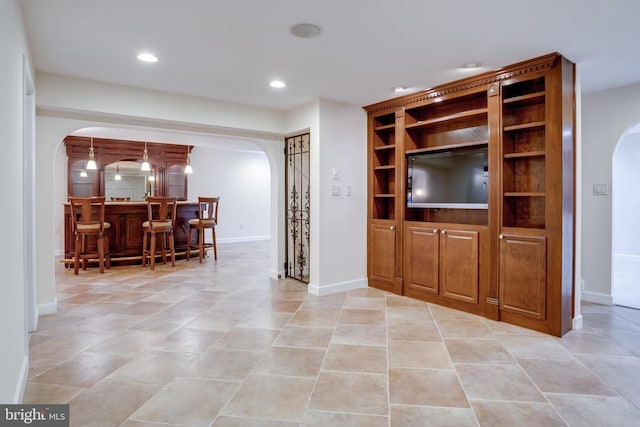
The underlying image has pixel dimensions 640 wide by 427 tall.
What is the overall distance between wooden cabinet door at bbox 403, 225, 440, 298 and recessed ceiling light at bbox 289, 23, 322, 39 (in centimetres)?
238

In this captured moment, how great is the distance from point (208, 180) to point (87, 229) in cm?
392

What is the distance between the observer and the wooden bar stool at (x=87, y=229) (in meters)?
5.44

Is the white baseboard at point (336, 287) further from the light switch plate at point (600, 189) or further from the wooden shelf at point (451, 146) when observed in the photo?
the light switch plate at point (600, 189)

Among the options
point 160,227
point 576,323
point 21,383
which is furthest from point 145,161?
point 576,323

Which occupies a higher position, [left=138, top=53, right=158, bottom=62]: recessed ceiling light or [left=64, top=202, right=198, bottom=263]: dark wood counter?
[left=138, top=53, right=158, bottom=62]: recessed ceiling light

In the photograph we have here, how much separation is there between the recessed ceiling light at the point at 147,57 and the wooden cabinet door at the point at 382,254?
9.97ft

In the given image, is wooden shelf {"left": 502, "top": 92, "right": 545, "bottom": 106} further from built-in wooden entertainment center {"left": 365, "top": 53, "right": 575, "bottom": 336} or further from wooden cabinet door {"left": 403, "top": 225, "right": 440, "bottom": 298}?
wooden cabinet door {"left": 403, "top": 225, "right": 440, "bottom": 298}

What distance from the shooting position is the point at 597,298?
4.02m

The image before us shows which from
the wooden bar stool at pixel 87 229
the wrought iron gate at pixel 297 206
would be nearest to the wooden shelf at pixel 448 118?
the wrought iron gate at pixel 297 206

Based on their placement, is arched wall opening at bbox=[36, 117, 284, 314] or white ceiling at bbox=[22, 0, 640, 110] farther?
arched wall opening at bbox=[36, 117, 284, 314]

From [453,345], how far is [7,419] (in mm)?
2729

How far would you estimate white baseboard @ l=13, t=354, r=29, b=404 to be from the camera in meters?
1.89

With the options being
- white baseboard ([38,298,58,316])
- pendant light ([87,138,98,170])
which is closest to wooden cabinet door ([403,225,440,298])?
white baseboard ([38,298,58,316])

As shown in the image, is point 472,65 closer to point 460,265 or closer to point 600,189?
point 460,265
